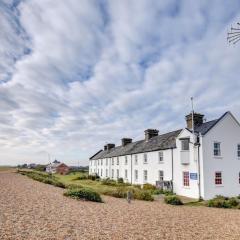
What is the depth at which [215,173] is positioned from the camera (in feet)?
94.5

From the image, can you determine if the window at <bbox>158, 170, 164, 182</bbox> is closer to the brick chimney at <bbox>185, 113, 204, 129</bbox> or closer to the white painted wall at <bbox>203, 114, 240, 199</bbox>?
the brick chimney at <bbox>185, 113, 204, 129</bbox>

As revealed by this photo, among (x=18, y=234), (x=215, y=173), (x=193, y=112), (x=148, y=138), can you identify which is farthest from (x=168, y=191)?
(x=18, y=234)

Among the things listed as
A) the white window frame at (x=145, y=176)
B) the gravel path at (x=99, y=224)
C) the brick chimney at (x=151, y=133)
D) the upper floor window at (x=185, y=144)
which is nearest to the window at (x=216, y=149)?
the upper floor window at (x=185, y=144)

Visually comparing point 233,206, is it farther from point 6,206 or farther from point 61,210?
point 6,206

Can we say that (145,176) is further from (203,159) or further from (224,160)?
(203,159)

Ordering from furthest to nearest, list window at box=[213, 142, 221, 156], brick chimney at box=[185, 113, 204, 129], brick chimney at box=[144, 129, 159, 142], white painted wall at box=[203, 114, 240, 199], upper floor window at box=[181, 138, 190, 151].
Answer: brick chimney at box=[144, 129, 159, 142] → brick chimney at box=[185, 113, 204, 129] → upper floor window at box=[181, 138, 190, 151] → window at box=[213, 142, 221, 156] → white painted wall at box=[203, 114, 240, 199]

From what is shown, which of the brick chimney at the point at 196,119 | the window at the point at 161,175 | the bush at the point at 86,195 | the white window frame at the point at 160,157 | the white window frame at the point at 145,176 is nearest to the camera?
the bush at the point at 86,195

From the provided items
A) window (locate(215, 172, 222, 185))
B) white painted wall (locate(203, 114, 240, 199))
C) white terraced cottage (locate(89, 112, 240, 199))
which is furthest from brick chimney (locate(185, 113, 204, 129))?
window (locate(215, 172, 222, 185))

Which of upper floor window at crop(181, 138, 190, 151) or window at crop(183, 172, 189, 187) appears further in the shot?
upper floor window at crop(181, 138, 190, 151)

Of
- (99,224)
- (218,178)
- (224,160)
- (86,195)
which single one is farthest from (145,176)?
(99,224)

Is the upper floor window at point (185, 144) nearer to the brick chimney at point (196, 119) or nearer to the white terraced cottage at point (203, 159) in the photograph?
the white terraced cottage at point (203, 159)

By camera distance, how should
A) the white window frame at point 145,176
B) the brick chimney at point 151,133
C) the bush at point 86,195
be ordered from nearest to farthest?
the bush at point 86,195
the white window frame at point 145,176
the brick chimney at point 151,133

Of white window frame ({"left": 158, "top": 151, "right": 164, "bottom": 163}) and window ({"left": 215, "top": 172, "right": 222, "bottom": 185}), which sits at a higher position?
white window frame ({"left": 158, "top": 151, "right": 164, "bottom": 163})

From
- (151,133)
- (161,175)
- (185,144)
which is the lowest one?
(161,175)
